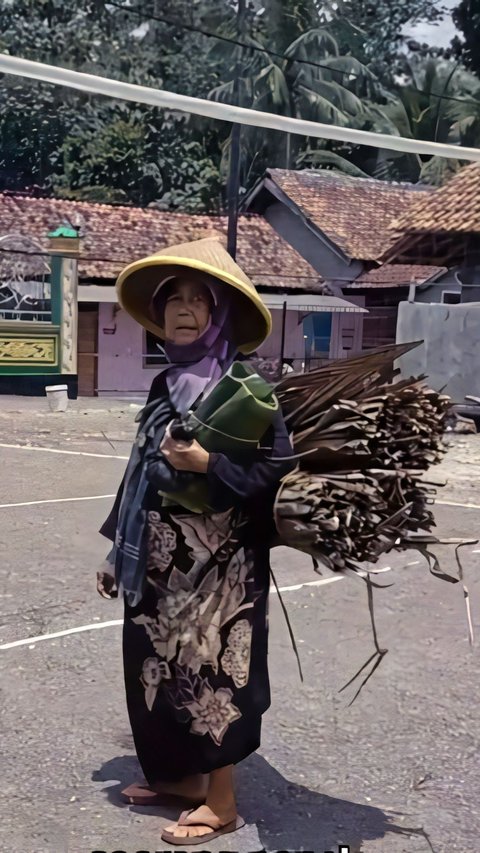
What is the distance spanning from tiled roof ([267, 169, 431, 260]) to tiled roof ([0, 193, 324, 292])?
164 cm

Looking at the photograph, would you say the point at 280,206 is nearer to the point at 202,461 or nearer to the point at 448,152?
the point at 448,152

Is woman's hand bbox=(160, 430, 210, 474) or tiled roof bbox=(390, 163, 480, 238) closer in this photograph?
woman's hand bbox=(160, 430, 210, 474)

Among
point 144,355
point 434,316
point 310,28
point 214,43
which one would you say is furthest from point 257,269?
point 214,43

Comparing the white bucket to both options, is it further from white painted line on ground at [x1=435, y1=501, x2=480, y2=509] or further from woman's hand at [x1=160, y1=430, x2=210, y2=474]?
woman's hand at [x1=160, y1=430, x2=210, y2=474]

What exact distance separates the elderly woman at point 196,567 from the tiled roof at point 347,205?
24.6 metres

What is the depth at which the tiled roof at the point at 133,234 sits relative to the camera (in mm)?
23844

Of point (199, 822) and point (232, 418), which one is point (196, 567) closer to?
point (232, 418)

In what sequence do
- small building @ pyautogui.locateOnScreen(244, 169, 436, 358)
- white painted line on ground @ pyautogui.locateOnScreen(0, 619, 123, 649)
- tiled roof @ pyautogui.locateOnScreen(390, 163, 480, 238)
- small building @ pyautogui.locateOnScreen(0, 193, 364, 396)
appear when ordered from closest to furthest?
1. white painted line on ground @ pyautogui.locateOnScreen(0, 619, 123, 649)
2. tiled roof @ pyautogui.locateOnScreen(390, 163, 480, 238)
3. small building @ pyautogui.locateOnScreen(0, 193, 364, 396)
4. small building @ pyautogui.locateOnScreen(244, 169, 436, 358)

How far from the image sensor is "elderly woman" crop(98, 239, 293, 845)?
2.96 m

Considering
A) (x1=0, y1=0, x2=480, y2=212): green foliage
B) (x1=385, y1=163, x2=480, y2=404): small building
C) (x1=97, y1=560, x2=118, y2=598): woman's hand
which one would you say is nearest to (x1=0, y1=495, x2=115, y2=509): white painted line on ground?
Result: (x1=97, y1=560, x2=118, y2=598): woman's hand

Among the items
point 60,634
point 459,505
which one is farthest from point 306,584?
point 459,505

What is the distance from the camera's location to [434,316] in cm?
1714

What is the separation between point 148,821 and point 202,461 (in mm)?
1257

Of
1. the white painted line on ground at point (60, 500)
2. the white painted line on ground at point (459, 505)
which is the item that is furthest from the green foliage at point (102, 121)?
the white painted line on ground at point (459, 505)
